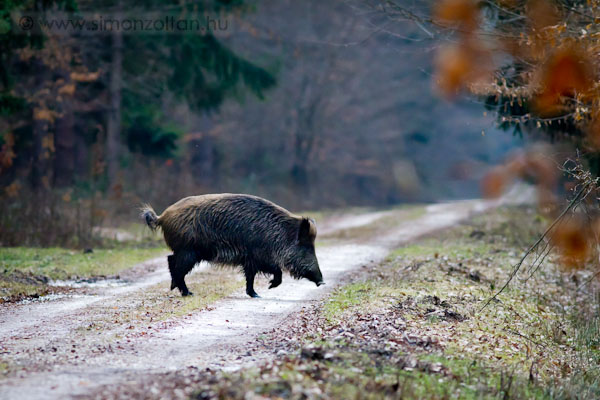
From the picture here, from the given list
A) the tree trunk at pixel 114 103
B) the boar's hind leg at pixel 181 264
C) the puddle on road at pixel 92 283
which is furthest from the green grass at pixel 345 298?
the tree trunk at pixel 114 103

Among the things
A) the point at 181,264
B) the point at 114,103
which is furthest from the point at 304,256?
the point at 114,103

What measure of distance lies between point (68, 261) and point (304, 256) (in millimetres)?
7277

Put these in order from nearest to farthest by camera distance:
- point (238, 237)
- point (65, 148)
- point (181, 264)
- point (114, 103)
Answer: point (181, 264) < point (238, 237) < point (114, 103) < point (65, 148)

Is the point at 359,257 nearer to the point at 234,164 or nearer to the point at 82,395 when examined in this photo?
the point at 82,395

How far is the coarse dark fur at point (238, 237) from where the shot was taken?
1232cm

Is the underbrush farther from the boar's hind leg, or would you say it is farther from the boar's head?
the boar's hind leg

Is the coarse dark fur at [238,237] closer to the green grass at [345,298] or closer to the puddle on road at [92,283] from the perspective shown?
the green grass at [345,298]

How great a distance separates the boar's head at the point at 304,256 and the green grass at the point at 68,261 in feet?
17.6

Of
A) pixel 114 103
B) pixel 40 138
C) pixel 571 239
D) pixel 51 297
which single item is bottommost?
pixel 51 297

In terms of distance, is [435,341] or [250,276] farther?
[250,276]

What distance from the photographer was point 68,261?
17.3m

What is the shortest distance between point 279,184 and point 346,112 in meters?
9.07

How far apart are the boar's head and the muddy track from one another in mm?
440

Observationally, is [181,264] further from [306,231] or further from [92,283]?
[92,283]
